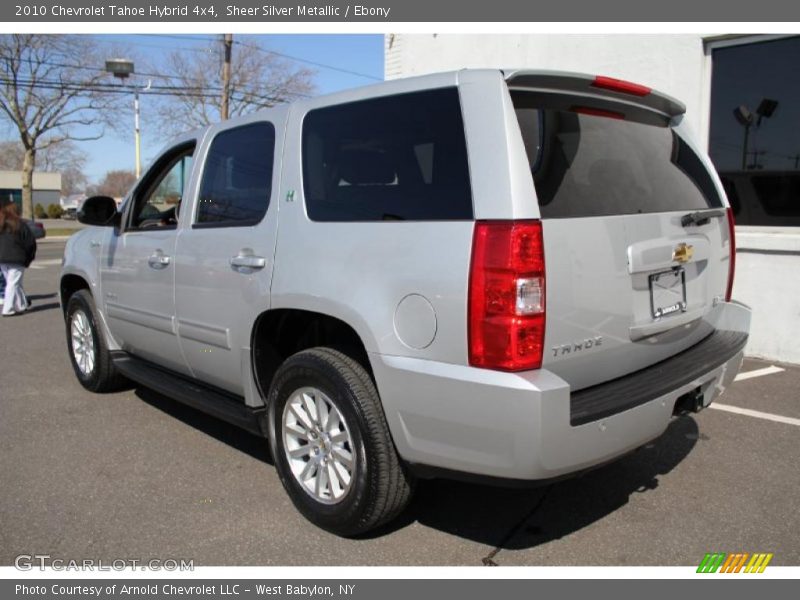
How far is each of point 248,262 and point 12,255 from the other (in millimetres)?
7572

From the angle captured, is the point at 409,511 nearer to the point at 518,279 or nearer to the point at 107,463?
the point at 518,279

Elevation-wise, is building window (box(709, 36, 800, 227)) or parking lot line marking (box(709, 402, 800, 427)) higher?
building window (box(709, 36, 800, 227))

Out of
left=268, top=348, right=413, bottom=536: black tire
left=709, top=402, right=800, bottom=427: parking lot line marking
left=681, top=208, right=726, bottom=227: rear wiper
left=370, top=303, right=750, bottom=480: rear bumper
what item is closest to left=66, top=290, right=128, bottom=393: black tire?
left=268, top=348, right=413, bottom=536: black tire

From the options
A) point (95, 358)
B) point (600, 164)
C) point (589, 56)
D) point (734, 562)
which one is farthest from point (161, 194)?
point (589, 56)

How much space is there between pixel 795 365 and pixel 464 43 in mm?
5838

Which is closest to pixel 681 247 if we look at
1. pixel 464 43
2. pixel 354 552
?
pixel 354 552

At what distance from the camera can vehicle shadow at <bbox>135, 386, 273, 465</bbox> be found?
4.27 meters

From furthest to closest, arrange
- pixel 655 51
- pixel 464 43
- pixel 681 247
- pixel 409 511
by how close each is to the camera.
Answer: pixel 464 43
pixel 655 51
pixel 409 511
pixel 681 247

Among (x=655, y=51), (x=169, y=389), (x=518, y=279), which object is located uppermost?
(x=655, y=51)

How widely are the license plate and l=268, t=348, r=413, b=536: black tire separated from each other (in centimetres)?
128

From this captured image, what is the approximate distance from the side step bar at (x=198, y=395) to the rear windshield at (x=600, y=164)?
1891 millimetres

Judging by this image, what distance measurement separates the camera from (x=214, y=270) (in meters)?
3.71

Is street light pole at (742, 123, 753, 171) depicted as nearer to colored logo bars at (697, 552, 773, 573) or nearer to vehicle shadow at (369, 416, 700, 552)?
vehicle shadow at (369, 416, 700, 552)

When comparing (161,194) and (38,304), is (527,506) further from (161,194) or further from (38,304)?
(38,304)
